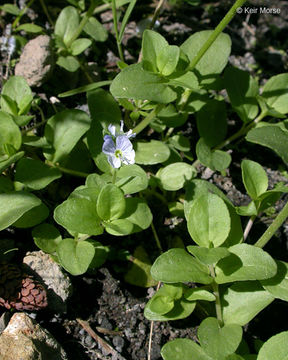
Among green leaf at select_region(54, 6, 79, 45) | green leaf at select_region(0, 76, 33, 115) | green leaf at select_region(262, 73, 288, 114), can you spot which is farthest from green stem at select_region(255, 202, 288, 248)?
green leaf at select_region(54, 6, 79, 45)

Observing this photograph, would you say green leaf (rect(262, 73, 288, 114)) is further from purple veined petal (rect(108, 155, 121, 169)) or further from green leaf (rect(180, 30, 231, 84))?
purple veined petal (rect(108, 155, 121, 169))

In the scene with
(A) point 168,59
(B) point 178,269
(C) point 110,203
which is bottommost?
(B) point 178,269

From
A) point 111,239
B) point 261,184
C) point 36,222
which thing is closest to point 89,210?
point 36,222

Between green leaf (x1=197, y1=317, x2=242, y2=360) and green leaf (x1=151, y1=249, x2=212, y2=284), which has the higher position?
green leaf (x1=151, y1=249, x2=212, y2=284)

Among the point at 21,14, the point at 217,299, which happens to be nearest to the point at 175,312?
the point at 217,299

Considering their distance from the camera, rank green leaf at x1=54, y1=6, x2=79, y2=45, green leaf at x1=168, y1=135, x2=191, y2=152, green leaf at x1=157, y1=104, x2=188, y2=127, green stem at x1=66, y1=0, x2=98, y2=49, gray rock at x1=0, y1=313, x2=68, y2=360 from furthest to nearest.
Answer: green leaf at x1=54, y1=6, x2=79, y2=45 < green stem at x1=66, y1=0, x2=98, y2=49 < green leaf at x1=168, y1=135, x2=191, y2=152 < green leaf at x1=157, y1=104, x2=188, y2=127 < gray rock at x1=0, y1=313, x2=68, y2=360

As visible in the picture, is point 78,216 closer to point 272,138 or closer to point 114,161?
point 114,161
